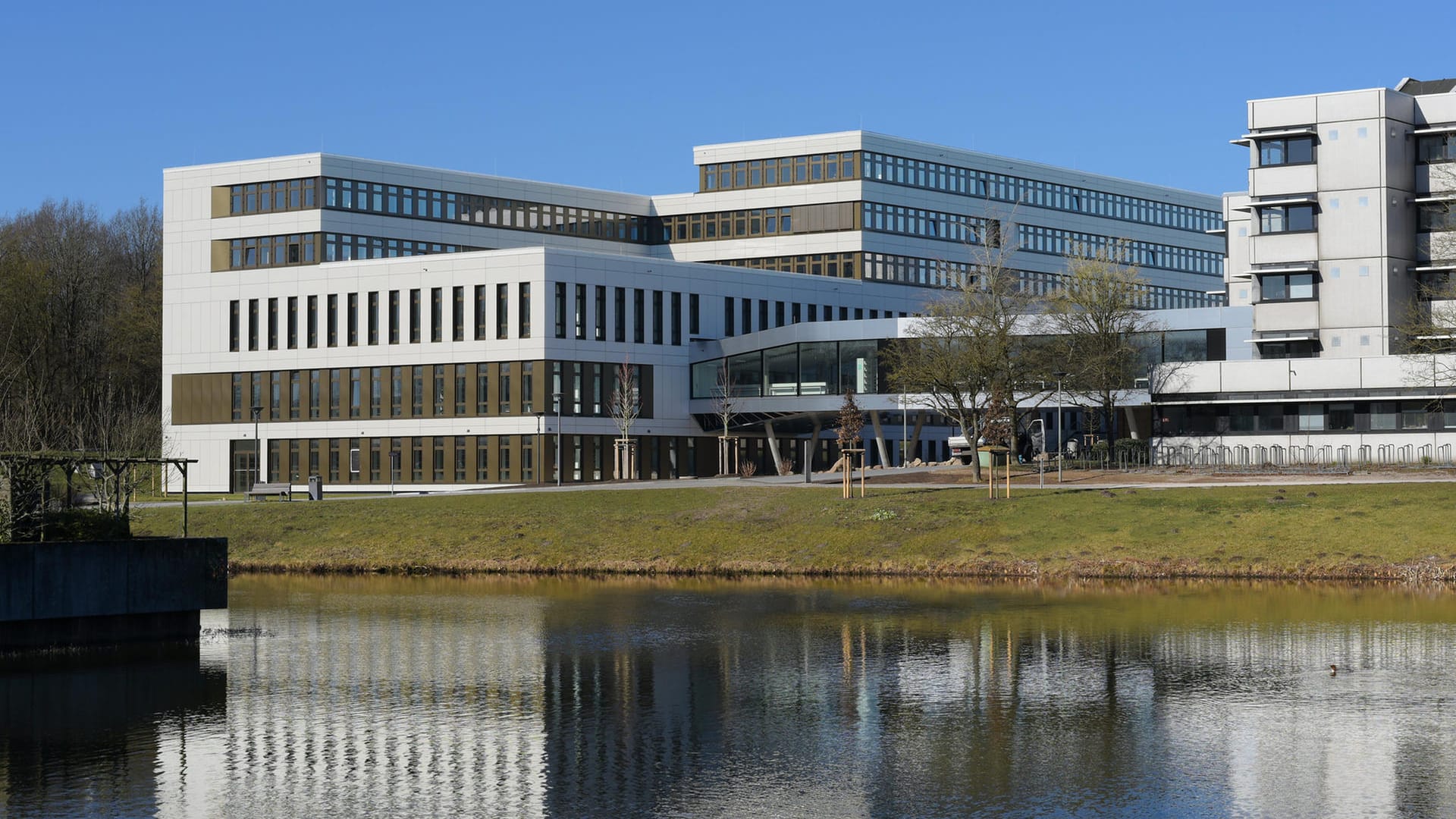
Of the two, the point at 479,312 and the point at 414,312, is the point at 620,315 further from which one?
the point at 414,312

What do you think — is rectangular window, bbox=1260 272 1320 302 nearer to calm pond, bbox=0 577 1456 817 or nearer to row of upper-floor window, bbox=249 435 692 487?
row of upper-floor window, bbox=249 435 692 487

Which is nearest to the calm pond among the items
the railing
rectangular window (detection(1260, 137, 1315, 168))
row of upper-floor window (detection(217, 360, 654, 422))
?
the railing

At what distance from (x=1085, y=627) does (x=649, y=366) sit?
2632 inches

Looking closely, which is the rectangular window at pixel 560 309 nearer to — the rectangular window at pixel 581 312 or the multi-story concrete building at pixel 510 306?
the multi-story concrete building at pixel 510 306

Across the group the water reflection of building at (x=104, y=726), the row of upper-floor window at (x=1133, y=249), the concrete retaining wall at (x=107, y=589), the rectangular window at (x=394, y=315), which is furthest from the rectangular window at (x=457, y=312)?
the water reflection of building at (x=104, y=726)

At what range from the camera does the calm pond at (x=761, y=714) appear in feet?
55.1

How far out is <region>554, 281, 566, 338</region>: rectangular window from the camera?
92.1 metres

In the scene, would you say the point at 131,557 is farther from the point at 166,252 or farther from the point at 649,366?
the point at 166,252

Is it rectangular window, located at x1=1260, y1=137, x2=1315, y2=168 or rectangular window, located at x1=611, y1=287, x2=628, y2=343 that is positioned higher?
rectangular window, located at x1=1260, y1=137, x2=1315, y2=168

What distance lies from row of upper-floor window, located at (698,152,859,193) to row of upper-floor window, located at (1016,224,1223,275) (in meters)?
19.2

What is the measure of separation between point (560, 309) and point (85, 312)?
42.2 m

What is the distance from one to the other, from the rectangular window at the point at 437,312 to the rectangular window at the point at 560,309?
7317 millimetres

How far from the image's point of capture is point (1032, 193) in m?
129

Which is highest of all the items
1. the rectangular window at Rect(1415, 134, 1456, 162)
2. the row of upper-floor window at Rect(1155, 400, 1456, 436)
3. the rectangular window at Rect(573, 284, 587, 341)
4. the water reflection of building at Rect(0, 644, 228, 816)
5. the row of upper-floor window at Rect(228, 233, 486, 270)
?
the rectangular window at Rect(1415, 134, 1456, 162)
